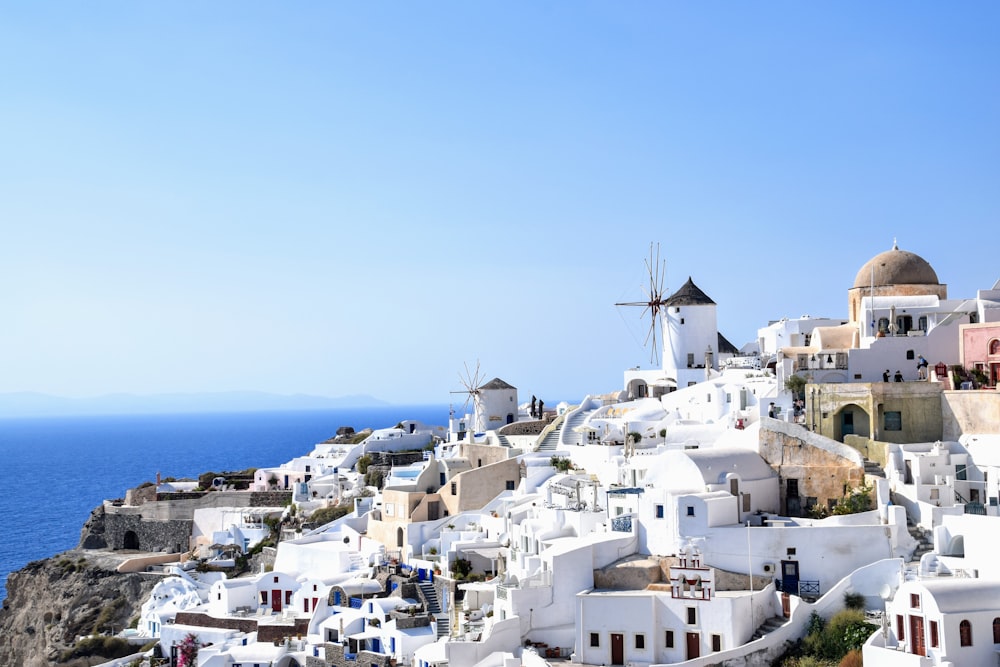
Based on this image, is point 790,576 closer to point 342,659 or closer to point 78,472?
point 342,659

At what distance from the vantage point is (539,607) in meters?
27.9

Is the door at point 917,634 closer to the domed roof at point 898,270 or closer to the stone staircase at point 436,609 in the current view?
the stone staircase at point 436,609

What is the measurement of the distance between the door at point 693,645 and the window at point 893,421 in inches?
357

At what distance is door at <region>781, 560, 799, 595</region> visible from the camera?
26953 mm

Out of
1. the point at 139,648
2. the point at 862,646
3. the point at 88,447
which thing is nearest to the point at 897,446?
the point at 862,646

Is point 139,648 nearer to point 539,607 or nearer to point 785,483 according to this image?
point 539,607

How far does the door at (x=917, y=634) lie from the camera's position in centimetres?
2281

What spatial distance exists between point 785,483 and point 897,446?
119 inches

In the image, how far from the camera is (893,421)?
31156mm

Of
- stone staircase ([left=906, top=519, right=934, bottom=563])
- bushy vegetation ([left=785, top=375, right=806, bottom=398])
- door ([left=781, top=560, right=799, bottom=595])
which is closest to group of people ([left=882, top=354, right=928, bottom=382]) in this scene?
bushy vegetation ([left=785, top=375, right=806, bottom=398])

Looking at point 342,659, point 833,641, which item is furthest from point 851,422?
point 342,659

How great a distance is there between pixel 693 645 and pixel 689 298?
22716 millimetres

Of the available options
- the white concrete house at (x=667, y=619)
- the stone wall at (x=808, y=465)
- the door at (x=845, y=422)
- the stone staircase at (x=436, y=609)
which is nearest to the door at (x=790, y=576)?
the white concrete house at (x=667, y=619)

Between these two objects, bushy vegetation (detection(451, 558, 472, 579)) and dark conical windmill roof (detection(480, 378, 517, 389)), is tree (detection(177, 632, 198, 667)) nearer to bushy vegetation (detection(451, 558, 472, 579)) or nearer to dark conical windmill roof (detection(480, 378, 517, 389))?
bushy vegetation (detection(451, 558, 472, 579))
